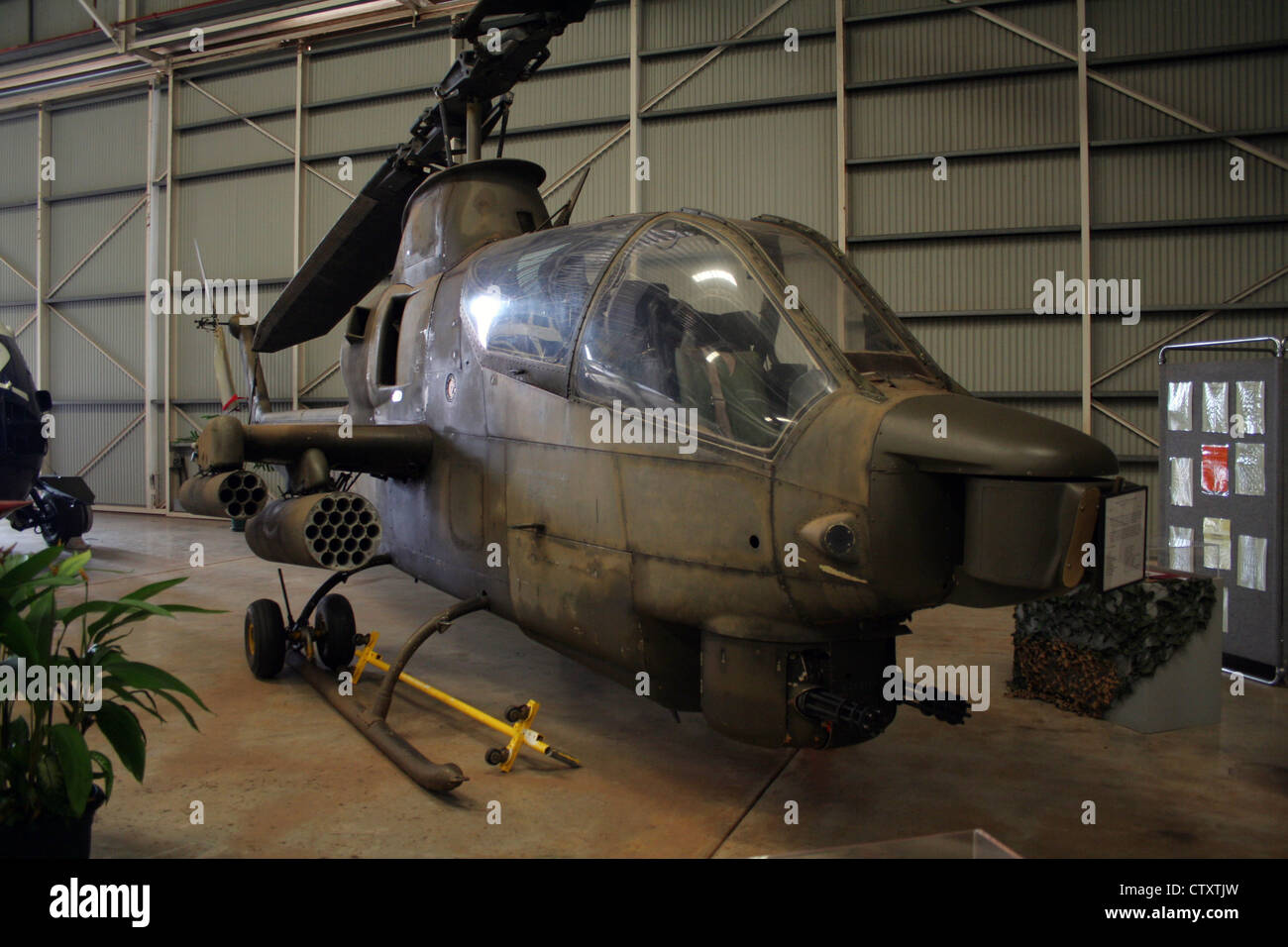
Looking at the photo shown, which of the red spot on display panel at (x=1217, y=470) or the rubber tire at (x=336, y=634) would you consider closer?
the rubber tire at (x=336, y=634)

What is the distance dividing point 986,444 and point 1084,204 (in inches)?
367

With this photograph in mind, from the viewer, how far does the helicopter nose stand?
2.70m

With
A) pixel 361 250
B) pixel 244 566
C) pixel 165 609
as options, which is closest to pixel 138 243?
pixel 244 566

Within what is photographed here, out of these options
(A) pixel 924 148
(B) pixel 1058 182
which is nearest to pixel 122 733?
(A) pixel 924 148

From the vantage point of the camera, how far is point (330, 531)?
428 cm

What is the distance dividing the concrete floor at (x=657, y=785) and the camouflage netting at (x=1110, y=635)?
20 centimetres

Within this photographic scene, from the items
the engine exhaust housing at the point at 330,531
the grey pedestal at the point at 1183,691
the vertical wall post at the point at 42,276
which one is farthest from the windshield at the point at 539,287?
the vertical wall post at the point at 42,276

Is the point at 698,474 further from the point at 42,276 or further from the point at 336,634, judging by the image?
the point at 42,276

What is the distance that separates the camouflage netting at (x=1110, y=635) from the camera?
4.80m

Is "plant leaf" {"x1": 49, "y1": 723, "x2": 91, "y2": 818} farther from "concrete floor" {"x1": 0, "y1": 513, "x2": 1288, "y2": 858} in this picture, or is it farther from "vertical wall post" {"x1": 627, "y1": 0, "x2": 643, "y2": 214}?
"vertical wall post" {"x1": 627, "y1": 0, "x2": 643, "y2": 214}

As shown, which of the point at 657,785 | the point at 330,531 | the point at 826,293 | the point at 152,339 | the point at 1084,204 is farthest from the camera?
the point at 152,339

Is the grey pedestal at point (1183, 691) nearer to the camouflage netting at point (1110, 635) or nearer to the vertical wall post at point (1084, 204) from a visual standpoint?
the camouflage netting at point (1110, 635)

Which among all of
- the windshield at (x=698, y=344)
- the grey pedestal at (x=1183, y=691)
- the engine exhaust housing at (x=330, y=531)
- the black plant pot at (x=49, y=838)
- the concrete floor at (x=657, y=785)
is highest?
the windshield at (x=698, y=344)

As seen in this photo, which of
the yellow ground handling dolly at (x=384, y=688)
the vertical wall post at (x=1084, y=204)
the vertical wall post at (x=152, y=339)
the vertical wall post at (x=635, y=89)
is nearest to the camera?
the yellow ground handling dolly at (x=384, y=688)
